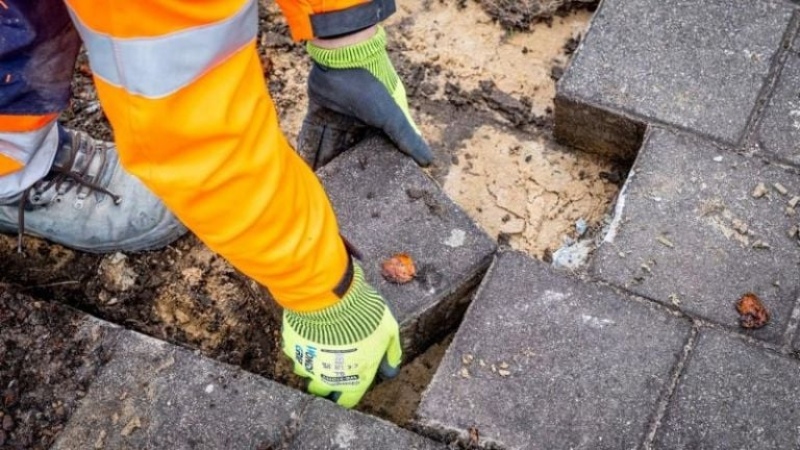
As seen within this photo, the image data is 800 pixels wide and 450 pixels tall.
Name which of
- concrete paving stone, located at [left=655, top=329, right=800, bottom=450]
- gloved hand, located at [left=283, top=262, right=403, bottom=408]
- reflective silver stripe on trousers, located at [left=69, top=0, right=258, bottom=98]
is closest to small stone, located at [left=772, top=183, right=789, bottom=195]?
concrete paving stone, located at [left=655, top=329, right=800, bottom=450]

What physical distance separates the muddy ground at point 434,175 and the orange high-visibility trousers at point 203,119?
81cm

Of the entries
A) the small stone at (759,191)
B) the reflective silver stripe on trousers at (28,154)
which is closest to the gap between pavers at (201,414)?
the reflective silver stripe on trousers at (28,154)

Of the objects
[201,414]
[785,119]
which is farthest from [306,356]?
[785,119]

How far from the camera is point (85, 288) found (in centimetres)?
Answer: 263

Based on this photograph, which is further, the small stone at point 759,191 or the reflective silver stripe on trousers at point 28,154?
the small stone at point 759,191

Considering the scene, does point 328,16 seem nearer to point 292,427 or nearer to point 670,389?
point 292,427

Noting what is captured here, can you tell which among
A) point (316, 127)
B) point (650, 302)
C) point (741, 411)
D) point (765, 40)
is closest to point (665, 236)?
point (650, 302)

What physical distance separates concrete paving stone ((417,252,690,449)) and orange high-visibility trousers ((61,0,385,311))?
0.63 meters

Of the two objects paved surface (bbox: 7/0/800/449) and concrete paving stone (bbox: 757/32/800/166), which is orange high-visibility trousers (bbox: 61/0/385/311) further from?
Result: concrete paving stone (bbox: 757/32/800/166)

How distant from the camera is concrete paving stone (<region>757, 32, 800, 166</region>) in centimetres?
255

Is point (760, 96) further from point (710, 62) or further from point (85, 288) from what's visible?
point (85, 288)

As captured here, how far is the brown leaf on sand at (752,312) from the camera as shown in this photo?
2273 mm

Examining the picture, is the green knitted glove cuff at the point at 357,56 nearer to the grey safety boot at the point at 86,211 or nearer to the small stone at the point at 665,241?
the grey safety boot at the point at 86,211

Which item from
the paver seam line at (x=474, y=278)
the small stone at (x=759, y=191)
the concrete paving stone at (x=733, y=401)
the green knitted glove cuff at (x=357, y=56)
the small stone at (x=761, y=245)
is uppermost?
the green knitted glove cuff at (x=357, y=56)
